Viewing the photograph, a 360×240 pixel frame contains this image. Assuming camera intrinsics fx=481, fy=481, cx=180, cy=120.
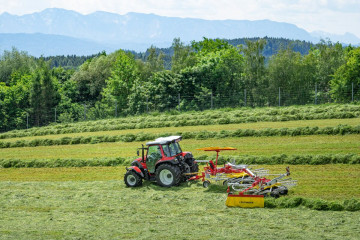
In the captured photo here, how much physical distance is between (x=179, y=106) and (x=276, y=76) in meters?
15.2

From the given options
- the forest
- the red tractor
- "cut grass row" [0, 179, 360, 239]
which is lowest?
"cut grass row" [0, 179, 360, 239]

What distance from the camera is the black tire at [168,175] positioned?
1770 cm

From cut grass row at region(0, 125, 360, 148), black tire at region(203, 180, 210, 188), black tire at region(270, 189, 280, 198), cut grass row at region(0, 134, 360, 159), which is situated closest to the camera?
black tire at region(270, 189, 280, 198)

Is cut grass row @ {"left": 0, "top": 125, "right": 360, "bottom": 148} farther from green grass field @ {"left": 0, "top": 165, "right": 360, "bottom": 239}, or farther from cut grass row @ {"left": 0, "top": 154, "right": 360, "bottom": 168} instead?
green grass field @ {"left": 0, "top": 165, "right": 360, "bottom": 239}

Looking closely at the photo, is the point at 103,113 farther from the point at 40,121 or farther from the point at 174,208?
the point at 174,208

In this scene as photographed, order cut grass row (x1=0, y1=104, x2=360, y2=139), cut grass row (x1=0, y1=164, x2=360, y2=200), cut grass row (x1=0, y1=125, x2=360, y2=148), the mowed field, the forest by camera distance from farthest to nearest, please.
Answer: the forest, cut grass row (x1=0, y1=104, x2=360, y2=139), cut grass row (x1=0, y1=125, x2=360, y2=148), cut grass row (x1=0, y1=164, x2=360, y2=200), the mowed field

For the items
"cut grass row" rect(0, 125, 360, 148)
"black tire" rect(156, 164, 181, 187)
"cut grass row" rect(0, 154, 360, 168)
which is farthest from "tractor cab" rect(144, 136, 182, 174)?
"cut grass row" rect(0, 125, 360, 148)

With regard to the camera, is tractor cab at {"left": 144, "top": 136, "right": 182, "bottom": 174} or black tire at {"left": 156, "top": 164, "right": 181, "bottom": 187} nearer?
black tire at {"left": 156, "top": 164, "right": 181, "bottom": 187}

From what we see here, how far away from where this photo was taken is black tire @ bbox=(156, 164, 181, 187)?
1770cm

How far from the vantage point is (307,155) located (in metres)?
21.5

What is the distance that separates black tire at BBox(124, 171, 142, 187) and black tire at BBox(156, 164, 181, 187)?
2.68 ft

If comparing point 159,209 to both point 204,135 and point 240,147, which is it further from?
point 204,135

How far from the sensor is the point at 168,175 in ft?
59.3

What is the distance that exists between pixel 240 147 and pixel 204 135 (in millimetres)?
4208
